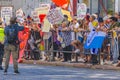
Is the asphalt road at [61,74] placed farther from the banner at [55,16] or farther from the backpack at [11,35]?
the banner at [55,16]

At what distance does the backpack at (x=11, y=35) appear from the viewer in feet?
53.9

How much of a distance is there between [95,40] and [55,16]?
2.40m

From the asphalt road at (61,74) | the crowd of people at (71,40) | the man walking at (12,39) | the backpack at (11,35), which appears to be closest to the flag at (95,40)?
the crowd of people at (71,40)

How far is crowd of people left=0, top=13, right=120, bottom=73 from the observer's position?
19281 millimetres

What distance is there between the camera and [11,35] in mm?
16422

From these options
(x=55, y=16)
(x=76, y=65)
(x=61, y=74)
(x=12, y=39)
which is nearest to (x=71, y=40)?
(x=76, y=65)

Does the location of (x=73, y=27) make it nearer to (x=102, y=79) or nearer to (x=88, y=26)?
(x=88, y=26)

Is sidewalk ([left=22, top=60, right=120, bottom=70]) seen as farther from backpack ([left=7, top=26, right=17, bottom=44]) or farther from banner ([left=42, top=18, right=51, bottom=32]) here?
backpack ([left=7, top=26, right=17, bottom=44])

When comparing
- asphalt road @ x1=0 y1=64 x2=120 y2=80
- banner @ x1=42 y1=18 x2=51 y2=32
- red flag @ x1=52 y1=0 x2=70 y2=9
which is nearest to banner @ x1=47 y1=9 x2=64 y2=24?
banner @ x1=42 y1=18 x2=51 y2=32

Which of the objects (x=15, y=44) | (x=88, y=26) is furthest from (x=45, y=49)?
(x=15, y=44)

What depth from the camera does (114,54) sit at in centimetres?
1917

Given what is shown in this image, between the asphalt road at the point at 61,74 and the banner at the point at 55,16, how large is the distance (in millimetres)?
2575

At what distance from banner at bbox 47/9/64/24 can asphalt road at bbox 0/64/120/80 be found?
8.45 feet

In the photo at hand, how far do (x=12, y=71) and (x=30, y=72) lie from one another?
2.09 ft
